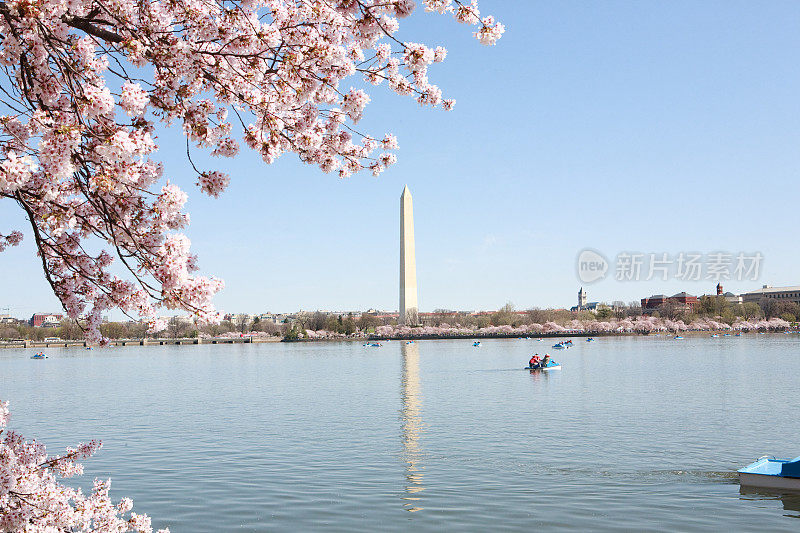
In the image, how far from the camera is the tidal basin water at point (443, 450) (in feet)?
46.9

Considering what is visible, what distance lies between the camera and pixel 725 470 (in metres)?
17.2

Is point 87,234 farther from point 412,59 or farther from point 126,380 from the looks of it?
point 126,380

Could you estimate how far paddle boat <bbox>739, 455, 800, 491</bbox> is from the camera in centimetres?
1531

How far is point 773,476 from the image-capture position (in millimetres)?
15367

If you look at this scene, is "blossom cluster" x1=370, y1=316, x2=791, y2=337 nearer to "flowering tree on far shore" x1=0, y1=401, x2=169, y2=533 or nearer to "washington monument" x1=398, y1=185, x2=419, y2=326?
"washington monument" x1=398, y1=185, x2=419, y2=326

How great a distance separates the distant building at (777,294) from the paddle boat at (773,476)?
17592cm

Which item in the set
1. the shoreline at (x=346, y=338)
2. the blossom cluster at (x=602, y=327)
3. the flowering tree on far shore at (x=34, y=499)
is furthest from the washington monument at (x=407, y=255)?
the flowering tree on far shore at (x=34, y=499)

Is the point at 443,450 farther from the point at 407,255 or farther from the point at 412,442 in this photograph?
the point at 407,255

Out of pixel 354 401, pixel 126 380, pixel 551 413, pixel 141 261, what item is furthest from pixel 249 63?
pixel 126 380

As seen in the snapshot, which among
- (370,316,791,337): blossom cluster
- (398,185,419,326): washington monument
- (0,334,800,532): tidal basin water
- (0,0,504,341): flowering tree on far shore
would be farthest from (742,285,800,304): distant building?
(0,0,504,341): flowering tree on far shore

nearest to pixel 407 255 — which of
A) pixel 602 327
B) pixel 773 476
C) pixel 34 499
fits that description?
pixel 602 327

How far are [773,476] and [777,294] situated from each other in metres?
189

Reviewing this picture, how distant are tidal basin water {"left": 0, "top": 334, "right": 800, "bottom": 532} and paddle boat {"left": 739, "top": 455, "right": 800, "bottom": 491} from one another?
32 centimetres

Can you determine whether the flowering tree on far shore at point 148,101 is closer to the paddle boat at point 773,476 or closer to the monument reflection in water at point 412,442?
the monument reflection in water at point 412,442
